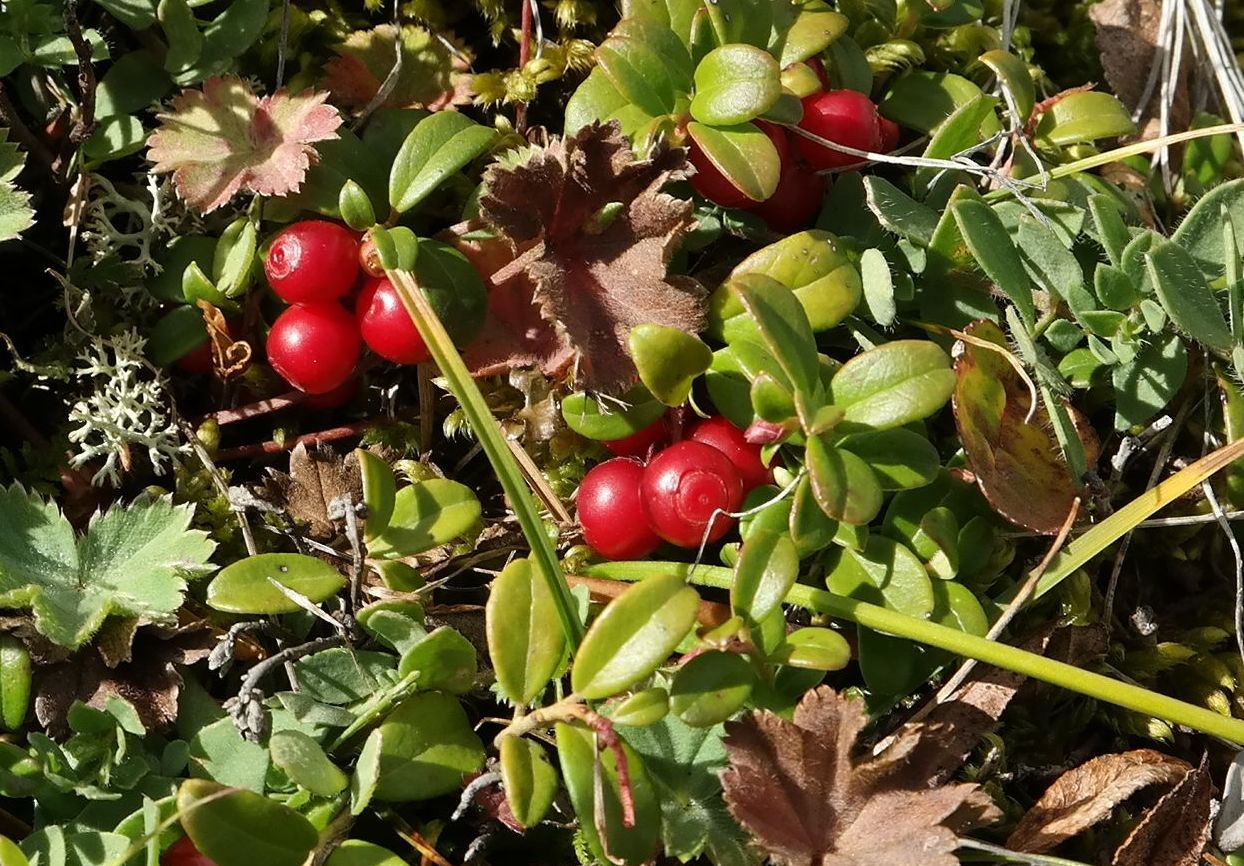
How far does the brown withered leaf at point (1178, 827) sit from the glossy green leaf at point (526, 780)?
4.05 feet

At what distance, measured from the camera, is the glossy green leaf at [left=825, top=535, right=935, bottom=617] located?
2.30 metres

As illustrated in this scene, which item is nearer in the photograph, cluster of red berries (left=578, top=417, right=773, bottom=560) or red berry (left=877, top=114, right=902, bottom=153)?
cluster of red berries (left=578, top=417, right=773, bottom=560)

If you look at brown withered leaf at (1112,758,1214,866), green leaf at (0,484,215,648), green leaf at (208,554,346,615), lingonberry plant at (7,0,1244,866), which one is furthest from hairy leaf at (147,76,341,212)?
brown withered leaf at (1112,758,1214,866)

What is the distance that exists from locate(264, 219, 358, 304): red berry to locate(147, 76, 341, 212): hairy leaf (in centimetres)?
11

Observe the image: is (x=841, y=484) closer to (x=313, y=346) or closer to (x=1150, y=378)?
(x=1150, y=378)

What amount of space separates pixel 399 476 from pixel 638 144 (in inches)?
35.1

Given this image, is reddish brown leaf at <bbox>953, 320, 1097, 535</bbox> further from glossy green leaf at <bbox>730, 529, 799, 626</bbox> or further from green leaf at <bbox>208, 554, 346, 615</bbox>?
green leaf at <bbox>208, 554, 346, 615</bbox>

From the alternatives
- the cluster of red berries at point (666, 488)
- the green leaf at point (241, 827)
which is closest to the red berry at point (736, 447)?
the cluster of red berries at point (666, 488)

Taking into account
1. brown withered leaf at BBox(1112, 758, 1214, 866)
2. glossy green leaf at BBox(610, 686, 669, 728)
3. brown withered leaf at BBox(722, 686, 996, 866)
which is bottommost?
brown withered leaf at BBox(1112, 758, 1214, 866)

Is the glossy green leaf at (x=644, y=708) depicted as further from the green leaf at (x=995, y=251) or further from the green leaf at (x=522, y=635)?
the green leaf at (x=995, y=251)

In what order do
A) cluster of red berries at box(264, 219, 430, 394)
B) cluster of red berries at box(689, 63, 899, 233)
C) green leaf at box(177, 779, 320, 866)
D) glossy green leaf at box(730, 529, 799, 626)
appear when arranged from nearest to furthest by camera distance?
green leaf at box(177, 779, 320, 866) → glossy green leaf at box(730, 529, 799, 626) → cluster of red berries at box(264, 219, 430, 394) → cluster of red berries at box(689, 63, 899, 233)

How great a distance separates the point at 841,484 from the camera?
2.10 metres

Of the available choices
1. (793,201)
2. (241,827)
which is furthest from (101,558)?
(793,201)

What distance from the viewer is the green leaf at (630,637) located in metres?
1.93
